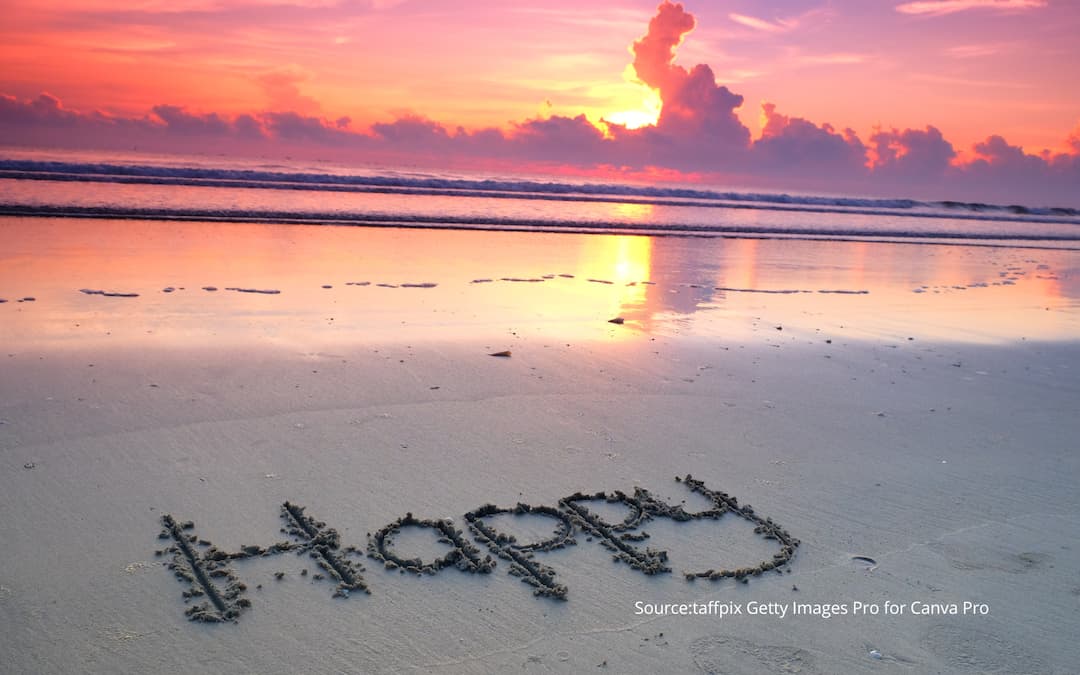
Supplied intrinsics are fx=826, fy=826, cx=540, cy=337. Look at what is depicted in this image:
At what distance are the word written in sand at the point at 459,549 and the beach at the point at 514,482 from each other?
0.05 feet

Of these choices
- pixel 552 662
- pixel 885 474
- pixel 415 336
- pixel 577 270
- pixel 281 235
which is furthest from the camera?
pixel 281 235

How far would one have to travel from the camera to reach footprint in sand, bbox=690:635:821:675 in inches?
103

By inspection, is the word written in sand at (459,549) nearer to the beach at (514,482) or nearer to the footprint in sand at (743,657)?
the beach at (514,482)

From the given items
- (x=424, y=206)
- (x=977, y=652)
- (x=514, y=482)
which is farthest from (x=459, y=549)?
(x=424, y=206)

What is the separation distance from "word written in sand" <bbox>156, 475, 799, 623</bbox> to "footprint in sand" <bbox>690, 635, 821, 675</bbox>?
0.41 metres

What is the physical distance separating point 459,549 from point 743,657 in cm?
115

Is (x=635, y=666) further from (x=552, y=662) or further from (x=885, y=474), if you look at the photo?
(x=885, y=474)

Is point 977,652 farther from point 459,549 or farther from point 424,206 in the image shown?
point 424,206

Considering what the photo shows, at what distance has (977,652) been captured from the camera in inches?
108

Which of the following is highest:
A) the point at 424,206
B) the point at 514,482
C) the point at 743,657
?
the point at 424,206

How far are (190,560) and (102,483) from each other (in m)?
0.88

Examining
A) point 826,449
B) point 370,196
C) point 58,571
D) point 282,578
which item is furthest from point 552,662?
point 370,196

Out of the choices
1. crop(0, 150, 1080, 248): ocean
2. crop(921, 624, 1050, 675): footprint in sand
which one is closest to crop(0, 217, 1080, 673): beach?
crop(921, 624, 1050, 675): footprint in sand

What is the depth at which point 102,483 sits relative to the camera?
3.61 meters
